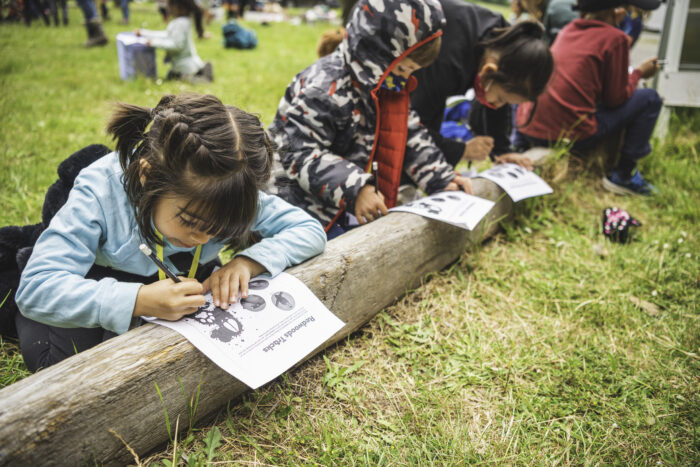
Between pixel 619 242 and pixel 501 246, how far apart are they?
2.47 feet

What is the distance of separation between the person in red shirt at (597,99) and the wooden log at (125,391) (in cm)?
216

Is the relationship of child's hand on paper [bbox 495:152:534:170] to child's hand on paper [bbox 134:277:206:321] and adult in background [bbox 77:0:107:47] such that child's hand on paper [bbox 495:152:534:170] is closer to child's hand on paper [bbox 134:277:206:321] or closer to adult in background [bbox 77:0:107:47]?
child's hand on paper [bbox 134:277:206:321]

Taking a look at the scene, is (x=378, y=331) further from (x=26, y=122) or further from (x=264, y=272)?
(x=26, y=122)

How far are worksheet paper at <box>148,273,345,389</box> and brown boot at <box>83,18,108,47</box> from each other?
7.50m

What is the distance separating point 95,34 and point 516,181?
24.2 feet

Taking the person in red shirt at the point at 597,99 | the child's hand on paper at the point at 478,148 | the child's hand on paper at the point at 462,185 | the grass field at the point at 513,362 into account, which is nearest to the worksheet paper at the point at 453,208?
the child's hand on paper at the point at 462,185

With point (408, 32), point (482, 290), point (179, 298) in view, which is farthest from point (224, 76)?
point (179, 298)

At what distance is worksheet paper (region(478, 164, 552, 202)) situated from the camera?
2508 mm

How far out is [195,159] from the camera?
3.72 ft

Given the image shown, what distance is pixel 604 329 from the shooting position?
6.36 feet

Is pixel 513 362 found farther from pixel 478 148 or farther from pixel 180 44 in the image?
pixel 180 44

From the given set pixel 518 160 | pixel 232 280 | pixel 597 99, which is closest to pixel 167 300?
pixel 232 280

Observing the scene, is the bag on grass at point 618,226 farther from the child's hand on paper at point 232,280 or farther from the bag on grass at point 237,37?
the bag on grass at point 237,37

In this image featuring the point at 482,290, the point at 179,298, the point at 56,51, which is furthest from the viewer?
the point at 56,51
